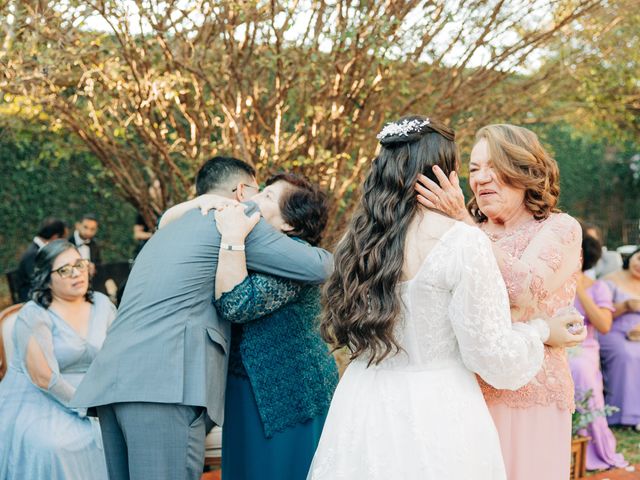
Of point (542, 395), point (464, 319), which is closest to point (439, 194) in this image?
point (464, 319)

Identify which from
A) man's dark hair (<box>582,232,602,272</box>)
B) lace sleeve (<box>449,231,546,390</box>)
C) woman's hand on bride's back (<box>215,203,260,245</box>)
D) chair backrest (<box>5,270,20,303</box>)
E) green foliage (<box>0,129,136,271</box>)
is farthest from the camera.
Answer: green foliage (<box>0,129,136,271</box>)

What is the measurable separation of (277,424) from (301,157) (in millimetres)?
2296

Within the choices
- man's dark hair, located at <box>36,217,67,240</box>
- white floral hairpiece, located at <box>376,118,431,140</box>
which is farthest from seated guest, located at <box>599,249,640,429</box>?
man's dark hair, located at <box>36,217,67,240</box>

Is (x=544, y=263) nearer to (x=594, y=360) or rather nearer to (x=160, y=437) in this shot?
(x=160, y=437)

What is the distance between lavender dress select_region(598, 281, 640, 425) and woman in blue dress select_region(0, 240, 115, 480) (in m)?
4.54

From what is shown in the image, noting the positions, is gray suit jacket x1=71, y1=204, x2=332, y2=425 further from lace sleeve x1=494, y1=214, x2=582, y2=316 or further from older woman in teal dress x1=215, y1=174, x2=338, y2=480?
lace sleeve x1=494, y1=214, x2=582, y2=316

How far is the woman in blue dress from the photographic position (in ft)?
12.2

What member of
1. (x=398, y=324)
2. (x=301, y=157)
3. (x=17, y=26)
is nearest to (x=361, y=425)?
(x=398, y=324)

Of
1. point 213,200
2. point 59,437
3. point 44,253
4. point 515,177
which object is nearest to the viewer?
point 515,177

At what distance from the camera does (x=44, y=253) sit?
410cm

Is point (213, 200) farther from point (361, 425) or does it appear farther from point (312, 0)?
point (312, 0)

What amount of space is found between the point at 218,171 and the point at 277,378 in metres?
0.88

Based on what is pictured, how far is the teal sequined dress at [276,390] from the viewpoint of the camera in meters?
3.01

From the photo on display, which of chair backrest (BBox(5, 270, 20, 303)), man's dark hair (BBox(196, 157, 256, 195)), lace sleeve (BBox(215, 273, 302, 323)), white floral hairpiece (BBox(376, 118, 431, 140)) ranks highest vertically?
white floral hairpiece (BBox(376, 118, 431, 140))
